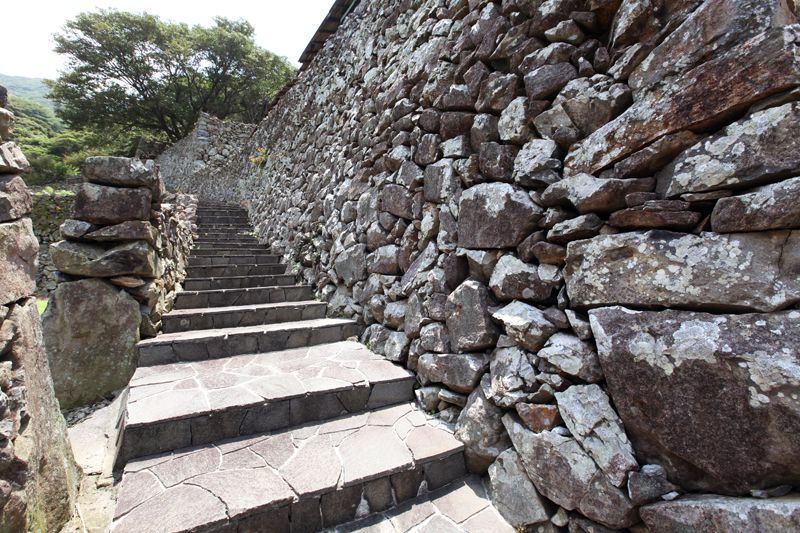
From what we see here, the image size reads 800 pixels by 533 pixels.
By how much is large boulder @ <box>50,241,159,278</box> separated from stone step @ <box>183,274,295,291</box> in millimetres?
1412

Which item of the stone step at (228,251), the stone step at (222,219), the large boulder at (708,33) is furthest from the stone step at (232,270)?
the large boulder at (708,33)

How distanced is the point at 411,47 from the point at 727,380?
12.7ft

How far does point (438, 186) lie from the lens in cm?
299

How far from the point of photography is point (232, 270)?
5.25 meters

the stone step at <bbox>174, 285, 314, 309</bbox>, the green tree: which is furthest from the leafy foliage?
the stone step at <bbox>174, 285, 314, 309</bbox>

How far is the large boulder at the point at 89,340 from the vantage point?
9.52 ft

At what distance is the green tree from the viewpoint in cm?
1658

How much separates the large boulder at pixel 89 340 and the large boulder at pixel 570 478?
3.34 metres

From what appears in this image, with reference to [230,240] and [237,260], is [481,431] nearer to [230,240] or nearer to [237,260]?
[237,260]

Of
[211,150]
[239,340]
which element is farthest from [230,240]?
[211,150]

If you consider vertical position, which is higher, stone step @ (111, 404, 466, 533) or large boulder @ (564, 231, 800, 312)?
large boulder @ (564, 231, 800, 312)

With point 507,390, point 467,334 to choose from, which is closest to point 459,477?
point 507,390

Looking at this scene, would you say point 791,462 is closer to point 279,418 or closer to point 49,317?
point 279,418

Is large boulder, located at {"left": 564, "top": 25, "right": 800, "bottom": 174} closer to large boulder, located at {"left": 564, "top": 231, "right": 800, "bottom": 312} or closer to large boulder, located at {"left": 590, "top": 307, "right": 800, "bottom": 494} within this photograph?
large boulder, located at {"left": 564, "top": 231, "right": 800, "bottom": 312}
